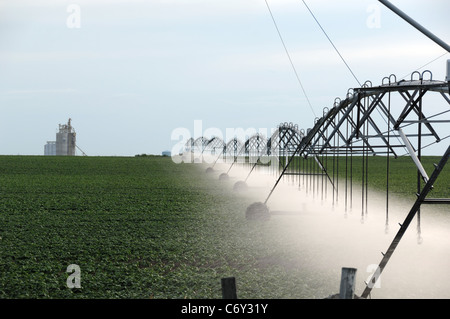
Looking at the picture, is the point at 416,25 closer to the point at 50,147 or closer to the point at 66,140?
the point at 66,140

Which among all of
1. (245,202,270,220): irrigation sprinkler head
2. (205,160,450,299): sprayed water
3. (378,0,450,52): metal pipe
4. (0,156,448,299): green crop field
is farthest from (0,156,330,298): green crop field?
(378,0,450,52): metal pipe

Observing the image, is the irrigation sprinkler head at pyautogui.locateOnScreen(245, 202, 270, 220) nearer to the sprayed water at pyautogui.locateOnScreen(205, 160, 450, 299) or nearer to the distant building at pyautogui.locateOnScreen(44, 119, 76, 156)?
the sprayed water at pyautogui.locateOnScreen(205, 160, 450, 299)

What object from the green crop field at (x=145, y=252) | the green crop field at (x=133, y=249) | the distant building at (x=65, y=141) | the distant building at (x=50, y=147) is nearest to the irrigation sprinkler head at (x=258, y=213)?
the green crop field at (x=145, y=252)

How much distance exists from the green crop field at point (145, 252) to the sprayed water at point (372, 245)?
38 cm

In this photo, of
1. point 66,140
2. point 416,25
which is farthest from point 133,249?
point 66,140

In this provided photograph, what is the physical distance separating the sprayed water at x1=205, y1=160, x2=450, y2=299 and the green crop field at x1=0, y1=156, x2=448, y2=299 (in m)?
0.38

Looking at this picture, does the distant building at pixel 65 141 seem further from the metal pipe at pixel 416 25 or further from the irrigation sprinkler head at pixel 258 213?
the metal pipe at pixel 416 25

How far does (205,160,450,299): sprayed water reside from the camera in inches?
315

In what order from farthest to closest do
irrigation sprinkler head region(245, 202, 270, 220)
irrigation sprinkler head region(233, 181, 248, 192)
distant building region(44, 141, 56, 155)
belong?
1. distant building region(44, 141, 56, 155)
2. irrigation sprinkler head region(233, 181, 248, 192)
3. irrigation sprinkler head region(245, 202, 270, 220)

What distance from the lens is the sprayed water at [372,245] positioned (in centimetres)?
801

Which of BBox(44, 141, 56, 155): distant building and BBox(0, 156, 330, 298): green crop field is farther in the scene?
→ BBox(44, 141, 56, 155): distant building

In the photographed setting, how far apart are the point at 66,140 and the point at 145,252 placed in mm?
104266
